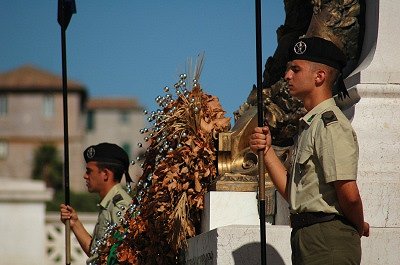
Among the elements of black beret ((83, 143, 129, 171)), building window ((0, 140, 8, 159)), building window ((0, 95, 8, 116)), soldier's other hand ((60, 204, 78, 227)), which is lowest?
building window ((0, 140, 8, 159))

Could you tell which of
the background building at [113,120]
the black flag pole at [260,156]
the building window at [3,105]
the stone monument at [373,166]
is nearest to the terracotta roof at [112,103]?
the background building at [113,120]

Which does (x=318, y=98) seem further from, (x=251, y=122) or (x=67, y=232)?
(x=67, y=232)

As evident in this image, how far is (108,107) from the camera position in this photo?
10994 cm

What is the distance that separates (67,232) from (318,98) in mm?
3809

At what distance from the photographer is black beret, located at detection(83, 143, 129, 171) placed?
425 inches

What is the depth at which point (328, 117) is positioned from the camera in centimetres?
665

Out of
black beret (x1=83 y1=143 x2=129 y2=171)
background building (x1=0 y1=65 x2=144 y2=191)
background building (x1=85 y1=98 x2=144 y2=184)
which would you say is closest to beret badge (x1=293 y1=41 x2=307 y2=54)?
black beret (x1=83 y1=143 x2=129 y2=171)

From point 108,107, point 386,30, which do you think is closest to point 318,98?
point 386,30

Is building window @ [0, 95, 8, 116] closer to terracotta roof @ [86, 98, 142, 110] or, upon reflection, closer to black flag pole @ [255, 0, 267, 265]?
terracotta roof @ [86, 98, 142, 110]

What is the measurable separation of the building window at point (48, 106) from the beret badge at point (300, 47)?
9597cm

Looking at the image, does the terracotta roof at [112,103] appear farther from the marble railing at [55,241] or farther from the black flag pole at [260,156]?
the black flag pole at [260,156]

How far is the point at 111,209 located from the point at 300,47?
12.7 ft

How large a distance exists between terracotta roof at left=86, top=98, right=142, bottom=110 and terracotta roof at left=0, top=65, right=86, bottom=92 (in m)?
5.52

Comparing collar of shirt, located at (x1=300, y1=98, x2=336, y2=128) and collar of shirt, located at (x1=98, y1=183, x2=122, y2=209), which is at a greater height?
collar of shirt, located at (x1=300, y1=98, x2=336, y2=128)
